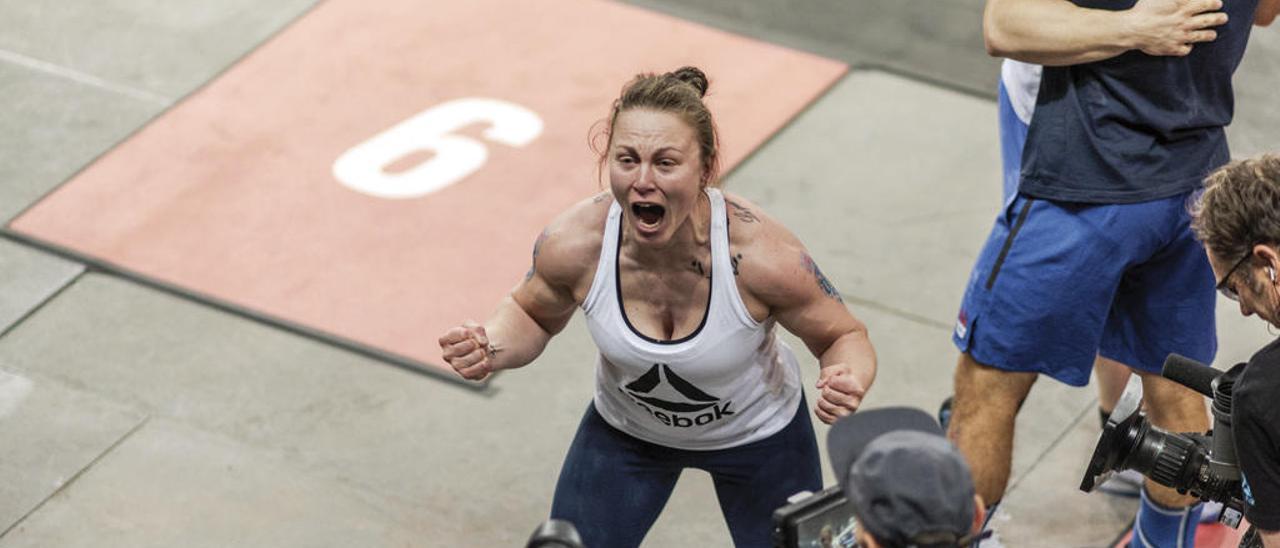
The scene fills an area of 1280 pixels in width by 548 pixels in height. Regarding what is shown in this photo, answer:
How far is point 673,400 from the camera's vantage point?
4.44 metres

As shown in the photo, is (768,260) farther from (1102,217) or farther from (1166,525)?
(1166,525)

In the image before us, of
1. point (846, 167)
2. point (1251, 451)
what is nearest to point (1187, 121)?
point (1251, 451)

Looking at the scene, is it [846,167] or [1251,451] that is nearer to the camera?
[1251,451]

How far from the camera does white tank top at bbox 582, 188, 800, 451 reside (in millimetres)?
4344

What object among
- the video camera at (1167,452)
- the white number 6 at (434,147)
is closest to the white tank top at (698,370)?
the video camera at (1167,452)

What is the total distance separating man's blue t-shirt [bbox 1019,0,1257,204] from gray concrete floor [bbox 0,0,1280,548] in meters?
1.42

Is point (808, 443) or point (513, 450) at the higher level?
point (808, 443)

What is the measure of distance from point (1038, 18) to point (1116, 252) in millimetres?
685

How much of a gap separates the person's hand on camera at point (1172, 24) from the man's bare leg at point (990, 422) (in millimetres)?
1010

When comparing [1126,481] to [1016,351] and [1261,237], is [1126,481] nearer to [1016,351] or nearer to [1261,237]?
[1016,351]

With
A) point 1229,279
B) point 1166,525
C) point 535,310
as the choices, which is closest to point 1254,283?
point 1229,279

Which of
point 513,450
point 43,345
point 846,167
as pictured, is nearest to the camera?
point 513,450

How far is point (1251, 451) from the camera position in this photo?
12.5 ft

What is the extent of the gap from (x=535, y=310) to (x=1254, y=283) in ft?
5.66
